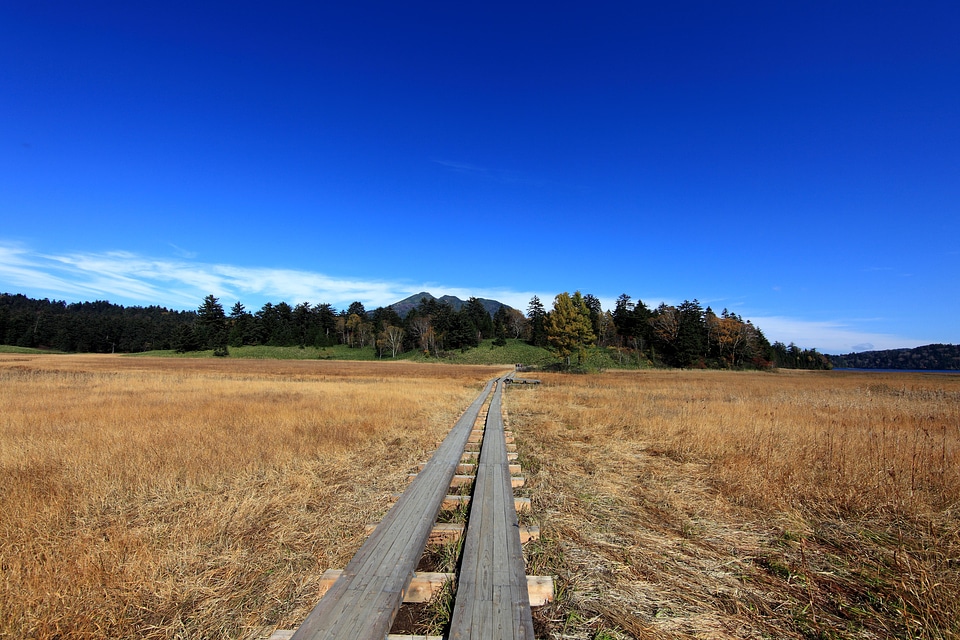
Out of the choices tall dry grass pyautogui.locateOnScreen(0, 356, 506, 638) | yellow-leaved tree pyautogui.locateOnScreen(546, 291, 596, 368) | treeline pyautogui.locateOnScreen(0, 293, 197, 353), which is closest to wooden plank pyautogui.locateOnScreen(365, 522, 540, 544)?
tall dry grass pyautogui.locateOnScreen(0, 356, 506, 638)

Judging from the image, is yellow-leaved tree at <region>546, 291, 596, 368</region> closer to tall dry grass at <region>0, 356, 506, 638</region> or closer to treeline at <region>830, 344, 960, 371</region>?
tall dry grass at <region>0, 356, 506, 638</region>

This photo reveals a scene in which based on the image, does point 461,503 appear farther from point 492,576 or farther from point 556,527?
point 492,576

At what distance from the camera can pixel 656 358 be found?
81.1 meters

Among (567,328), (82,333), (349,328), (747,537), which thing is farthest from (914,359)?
(82,333)

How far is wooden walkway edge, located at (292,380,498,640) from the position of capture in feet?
8.15

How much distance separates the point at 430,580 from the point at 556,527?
6.33ft

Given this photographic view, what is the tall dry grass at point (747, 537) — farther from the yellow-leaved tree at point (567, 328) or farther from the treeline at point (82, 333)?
the treeline at point (82, 333)

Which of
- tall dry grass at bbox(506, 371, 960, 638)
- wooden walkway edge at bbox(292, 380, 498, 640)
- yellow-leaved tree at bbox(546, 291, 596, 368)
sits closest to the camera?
wooden walkway edge at bbox(292, 380, 498, 640)

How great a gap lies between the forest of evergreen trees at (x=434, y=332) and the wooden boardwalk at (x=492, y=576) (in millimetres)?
45070

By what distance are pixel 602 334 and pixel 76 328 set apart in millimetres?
147420

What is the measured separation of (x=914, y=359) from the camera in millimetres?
158625

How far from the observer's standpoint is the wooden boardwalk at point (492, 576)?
8.30 feet

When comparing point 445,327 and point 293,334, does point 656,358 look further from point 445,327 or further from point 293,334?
point 293,334

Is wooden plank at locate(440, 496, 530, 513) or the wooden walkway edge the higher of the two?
the wooden walkway edge
